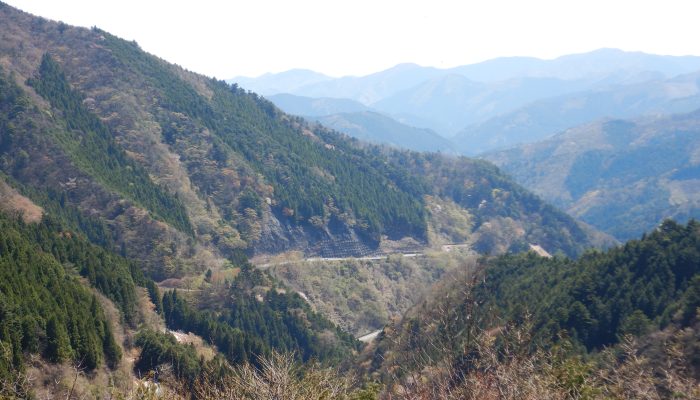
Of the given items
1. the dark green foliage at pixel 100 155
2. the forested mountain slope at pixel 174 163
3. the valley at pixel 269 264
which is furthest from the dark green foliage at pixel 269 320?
the dark green foliage at pixel 100 155

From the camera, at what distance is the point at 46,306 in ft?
95.5

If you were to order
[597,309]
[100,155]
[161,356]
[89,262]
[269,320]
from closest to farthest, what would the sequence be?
[161,356], [597,309], [89,262], [269,320], [100,155]

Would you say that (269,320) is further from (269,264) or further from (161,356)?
(161,356)

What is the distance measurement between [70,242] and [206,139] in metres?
51.4

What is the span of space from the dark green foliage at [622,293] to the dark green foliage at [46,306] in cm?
2233

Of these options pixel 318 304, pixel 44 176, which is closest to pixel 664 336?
pixel 318 304

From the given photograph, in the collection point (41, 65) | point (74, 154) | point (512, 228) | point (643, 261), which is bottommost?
point (512, 228)

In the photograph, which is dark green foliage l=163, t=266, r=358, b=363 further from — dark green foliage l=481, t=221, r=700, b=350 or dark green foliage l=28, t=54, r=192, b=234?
dark green foliage l=481, t=221, r=700, b=350

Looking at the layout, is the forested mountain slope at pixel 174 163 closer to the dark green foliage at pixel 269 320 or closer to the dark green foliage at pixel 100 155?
the dark green foliage at pixel 100 155

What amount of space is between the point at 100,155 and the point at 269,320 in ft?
103

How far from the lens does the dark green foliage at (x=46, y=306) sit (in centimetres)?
2577

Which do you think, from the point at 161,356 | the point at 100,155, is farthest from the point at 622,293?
the point at 100,155

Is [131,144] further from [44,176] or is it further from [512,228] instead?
[512,228]

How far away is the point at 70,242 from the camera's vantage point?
43562mm
